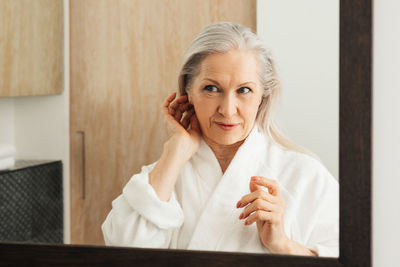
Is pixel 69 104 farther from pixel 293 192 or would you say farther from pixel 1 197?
pixel 293 192

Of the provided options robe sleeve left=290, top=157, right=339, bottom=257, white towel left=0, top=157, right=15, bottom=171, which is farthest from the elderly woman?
white towel left=0, top=157, right=15, bottom=171

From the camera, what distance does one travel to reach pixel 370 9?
2.33 ft

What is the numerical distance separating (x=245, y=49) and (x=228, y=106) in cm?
10

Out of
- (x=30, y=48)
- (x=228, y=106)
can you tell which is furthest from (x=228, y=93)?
(x=30, y=48)

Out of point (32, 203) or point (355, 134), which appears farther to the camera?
point (32, 203)

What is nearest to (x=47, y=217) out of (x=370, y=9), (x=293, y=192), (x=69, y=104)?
(x=69, y=104)

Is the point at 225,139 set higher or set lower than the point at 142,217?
higher

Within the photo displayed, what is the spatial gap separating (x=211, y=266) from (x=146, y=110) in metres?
0.28

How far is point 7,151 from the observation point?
0.81 metres

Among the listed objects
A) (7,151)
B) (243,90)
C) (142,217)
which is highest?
(243,90)

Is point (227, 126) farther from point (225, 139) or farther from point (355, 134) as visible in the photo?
point (355, 134)

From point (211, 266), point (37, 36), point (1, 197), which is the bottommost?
point (211, 266)

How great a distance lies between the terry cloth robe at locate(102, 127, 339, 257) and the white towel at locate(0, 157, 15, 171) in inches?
7.6

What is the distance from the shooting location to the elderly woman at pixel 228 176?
76cm
